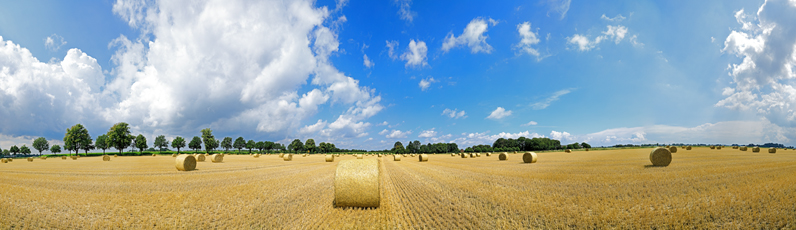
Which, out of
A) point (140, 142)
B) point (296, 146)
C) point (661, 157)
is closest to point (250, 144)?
point (296, 146)

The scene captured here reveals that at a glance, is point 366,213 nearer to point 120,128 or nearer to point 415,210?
point 415,210

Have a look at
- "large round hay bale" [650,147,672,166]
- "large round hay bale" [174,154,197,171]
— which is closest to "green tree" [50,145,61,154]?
"large round hay bale" [174,154,197,171]

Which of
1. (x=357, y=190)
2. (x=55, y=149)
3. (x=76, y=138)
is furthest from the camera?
(x=55, y=149)

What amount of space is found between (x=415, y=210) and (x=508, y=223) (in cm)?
221

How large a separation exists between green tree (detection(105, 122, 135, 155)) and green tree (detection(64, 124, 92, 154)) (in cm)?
388

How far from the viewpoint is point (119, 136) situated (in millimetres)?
68688

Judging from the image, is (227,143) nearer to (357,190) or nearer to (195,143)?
(195,143)

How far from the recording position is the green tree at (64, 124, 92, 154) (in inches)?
2544

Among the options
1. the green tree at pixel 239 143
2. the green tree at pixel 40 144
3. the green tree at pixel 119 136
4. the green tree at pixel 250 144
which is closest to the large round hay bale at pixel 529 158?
the green tree at pixel 119 136

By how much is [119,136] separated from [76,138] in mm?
7370

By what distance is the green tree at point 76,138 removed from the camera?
6462cm

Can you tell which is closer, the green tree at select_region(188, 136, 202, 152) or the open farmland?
the open farmland

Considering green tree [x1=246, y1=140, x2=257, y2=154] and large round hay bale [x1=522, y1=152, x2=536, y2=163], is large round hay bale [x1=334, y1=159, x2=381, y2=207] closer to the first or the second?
large round hay bale [x1=522, y1=152, x2=536, y2=163]

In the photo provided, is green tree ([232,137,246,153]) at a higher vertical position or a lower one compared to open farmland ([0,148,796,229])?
higher
